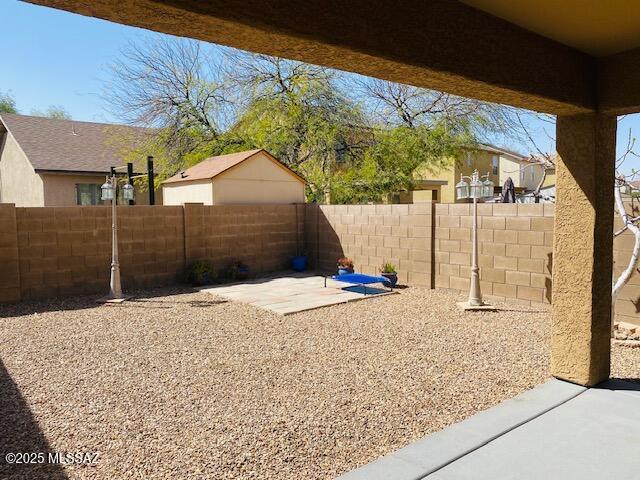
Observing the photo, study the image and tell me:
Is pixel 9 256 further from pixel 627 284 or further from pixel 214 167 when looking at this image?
pixel 627 284

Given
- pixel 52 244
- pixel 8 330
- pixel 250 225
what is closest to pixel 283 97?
pixel 250 225

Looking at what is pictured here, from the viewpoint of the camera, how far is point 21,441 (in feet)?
11.3

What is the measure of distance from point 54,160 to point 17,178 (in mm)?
2684

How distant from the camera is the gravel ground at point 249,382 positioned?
10.7 feet

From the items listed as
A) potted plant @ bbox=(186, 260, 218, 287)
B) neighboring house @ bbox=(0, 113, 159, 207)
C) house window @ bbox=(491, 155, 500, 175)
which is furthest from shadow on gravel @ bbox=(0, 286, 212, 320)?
house window @ bbox=(491, 155, 500, 175)

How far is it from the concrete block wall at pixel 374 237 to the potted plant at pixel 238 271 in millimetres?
2110

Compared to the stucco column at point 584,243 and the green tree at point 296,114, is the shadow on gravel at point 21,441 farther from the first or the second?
the green tree at point 296,114

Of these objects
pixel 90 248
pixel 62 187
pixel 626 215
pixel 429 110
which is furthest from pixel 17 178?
pixel 626 215

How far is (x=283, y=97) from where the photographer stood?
18.4m

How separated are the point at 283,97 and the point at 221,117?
272 cm

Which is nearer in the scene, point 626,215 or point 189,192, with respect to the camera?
point 626,215

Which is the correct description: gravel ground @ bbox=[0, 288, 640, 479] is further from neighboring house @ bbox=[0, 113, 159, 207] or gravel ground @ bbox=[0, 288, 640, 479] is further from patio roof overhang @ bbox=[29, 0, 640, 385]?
neighboring house @ bbox=[0, 113, 159, 207]

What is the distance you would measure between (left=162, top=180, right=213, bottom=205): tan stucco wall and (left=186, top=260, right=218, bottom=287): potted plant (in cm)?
209

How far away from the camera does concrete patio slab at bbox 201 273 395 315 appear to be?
8.41 meters
